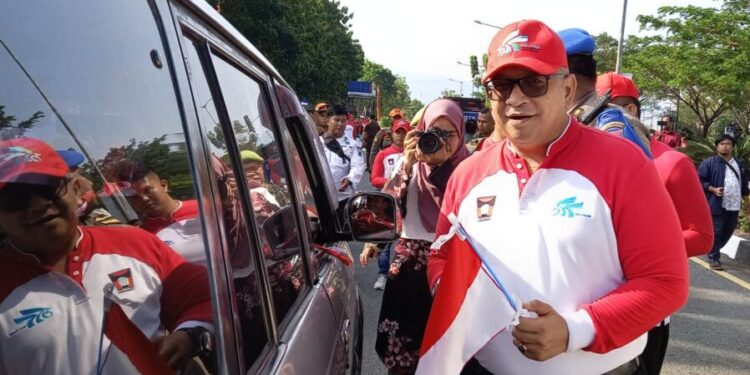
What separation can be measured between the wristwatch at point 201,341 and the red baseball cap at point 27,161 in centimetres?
35

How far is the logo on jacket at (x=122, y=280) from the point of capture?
0.87m

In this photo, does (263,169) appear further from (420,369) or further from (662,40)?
(662,40)

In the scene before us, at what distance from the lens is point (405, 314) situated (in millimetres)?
2873

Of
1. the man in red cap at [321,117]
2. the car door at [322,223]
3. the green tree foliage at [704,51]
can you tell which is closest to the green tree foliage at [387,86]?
the green tree foliage at [704,51]

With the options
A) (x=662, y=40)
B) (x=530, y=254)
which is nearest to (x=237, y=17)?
(x=662, y=40)

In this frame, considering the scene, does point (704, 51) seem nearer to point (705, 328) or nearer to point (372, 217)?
point (705, 328)

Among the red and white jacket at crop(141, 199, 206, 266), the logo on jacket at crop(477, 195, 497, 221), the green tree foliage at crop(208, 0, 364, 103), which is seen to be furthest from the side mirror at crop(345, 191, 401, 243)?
the green tree foliage at crop(208, 0, 364, 103)

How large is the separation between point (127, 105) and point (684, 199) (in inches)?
91.8

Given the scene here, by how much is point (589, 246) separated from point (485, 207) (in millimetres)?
318

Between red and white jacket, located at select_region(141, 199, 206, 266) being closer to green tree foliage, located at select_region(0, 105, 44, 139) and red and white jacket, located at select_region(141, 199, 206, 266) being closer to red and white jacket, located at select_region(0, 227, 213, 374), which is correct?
red and white jacket, located at select_region(0, 227, 213, 374)

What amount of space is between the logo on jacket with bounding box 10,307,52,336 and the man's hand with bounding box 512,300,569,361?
1020 millimetres

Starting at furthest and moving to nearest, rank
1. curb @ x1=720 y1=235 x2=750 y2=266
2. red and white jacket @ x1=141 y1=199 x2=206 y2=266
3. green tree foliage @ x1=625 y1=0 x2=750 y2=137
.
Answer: green tree foliage @ x1=625 y1=0 x2=750 y2=137 → curb @ x1=720 y1=235 x2=750 y2=266 → red and white jacket @ x1=141 y1=199 x2=206 y2=266

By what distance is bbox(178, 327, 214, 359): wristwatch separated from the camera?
1.02 meters

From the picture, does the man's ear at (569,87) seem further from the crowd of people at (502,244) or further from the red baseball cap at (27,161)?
the red baseball cap at (27,161)
